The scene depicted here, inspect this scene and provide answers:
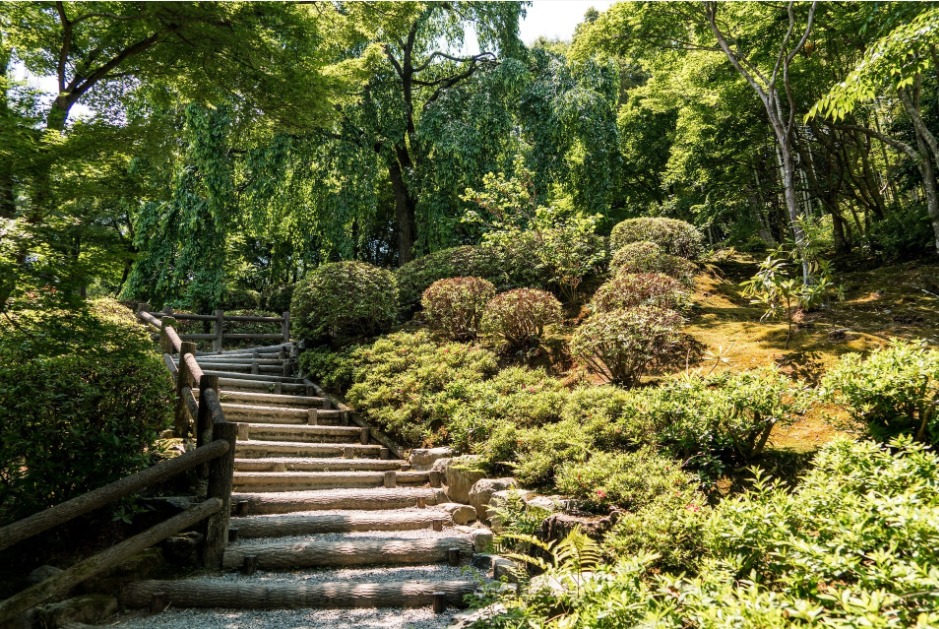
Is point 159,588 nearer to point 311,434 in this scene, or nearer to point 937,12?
point 311,434

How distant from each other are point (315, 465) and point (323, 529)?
1.34 m

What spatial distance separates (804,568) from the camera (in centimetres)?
220

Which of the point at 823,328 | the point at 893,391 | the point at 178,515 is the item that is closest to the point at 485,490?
the point at 178,515

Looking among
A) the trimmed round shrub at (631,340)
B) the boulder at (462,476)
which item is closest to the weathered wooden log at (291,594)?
the boulder at (462,476)

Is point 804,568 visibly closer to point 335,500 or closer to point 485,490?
point 485,490

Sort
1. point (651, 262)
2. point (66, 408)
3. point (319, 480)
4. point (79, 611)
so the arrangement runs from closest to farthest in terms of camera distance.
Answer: point (79, 611), point (66, 408), point (319, 480), point (651, 262)

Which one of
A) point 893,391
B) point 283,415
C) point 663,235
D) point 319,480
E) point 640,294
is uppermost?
point 663,235

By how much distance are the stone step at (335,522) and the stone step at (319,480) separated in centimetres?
58

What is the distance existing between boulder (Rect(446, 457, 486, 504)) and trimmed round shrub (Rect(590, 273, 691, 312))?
2.80m

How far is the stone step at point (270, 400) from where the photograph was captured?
6883 millimetres

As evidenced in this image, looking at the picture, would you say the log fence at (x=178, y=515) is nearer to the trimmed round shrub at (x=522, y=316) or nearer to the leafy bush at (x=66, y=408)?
the leafy bush at (x=66, y=408)

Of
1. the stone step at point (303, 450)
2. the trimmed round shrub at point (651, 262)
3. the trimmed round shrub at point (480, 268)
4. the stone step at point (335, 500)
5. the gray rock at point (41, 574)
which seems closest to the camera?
the gray rock at point (41, 574)

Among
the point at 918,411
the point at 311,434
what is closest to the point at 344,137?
the point at 311,434

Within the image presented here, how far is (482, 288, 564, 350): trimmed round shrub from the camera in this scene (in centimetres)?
732
